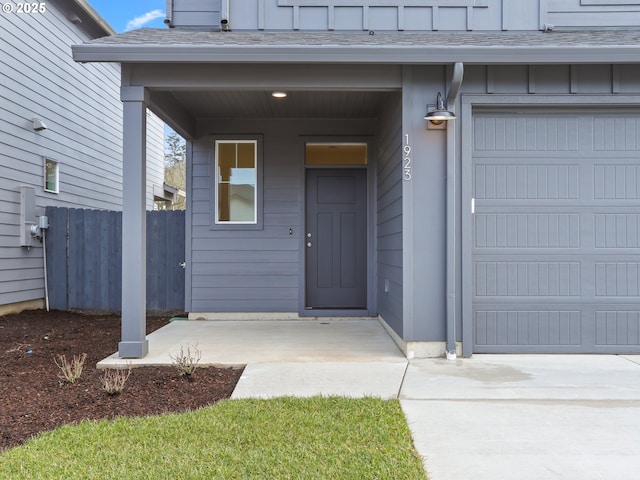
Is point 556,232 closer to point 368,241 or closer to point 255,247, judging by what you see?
point 368,241

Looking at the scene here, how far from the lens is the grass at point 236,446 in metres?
2.33

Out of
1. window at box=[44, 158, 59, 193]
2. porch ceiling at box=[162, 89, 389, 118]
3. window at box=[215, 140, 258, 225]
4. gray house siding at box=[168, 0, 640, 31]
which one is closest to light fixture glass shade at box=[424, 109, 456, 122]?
porch ceiling at box=[162, 89, 389, 118]

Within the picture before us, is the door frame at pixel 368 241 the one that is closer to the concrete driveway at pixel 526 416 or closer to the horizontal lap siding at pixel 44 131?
the concrete driveway at pixel 526 416

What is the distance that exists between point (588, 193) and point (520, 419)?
2.65m

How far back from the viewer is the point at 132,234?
459 centimetres

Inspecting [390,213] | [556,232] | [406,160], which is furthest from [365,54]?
[556,232]

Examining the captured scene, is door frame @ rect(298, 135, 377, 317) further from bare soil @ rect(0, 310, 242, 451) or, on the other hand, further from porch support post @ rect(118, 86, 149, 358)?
porch support post @ rect(118, 86, 149, 358)

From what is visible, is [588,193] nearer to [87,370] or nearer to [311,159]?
[311,159]

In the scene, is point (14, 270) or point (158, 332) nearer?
point (158, 332)

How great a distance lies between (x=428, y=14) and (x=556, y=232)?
272 cm

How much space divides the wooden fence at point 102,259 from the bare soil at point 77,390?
2.10 meters

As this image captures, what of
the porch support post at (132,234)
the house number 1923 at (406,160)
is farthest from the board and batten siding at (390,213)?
the porch support post at (132,234)

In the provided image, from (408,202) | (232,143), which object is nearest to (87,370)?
(408,202)

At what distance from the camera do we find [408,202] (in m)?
4.63
